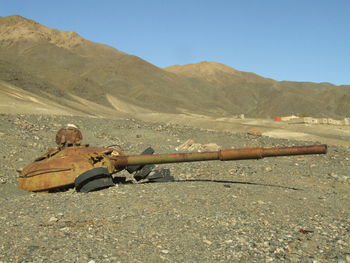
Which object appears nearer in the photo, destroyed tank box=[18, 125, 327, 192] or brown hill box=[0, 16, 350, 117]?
destroyed tank box=[18, 125, 327, 192]

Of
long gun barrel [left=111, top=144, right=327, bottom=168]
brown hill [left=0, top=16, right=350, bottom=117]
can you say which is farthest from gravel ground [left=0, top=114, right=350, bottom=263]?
brown hill [left=0, top=16, right=350, bottom=117]

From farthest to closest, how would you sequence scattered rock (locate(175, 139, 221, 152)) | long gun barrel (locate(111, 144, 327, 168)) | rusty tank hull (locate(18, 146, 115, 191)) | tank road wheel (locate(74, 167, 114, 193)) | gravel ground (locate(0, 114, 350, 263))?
1. scattered rock (locate(175, 139, 221, 152))
2. rusty tank hull (locate(18, 146, 115, 191))
3. tank road wheel (locate(74, 167, 114, 193))
4. long gun barrel (locate(111, 144, 327, 168))
5. gravel ground (locate(0, 114, 350, 263))

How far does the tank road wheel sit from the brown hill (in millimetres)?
61171

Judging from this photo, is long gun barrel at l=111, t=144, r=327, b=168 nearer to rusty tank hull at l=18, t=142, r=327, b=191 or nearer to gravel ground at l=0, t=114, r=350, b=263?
rusty tank hull at l=18, t=142, r=327, b=191

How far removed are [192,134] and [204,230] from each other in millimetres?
17969

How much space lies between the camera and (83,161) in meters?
8.52

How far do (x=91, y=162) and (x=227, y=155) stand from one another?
100 inches

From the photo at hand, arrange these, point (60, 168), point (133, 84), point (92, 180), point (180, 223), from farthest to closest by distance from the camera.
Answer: point (133, 84)
point (60, 168)
point (92, 180)
point (180, 223)

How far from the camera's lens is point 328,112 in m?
105

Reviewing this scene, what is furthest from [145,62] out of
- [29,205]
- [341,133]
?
[29,205]

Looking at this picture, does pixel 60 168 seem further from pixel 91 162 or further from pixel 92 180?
pixel 92 180

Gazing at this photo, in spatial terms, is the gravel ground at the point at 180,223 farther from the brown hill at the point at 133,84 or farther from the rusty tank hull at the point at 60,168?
the brown hill at the point at 133,84

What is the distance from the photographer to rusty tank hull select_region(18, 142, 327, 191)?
26.5 ft

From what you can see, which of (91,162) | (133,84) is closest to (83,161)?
(91,162)
